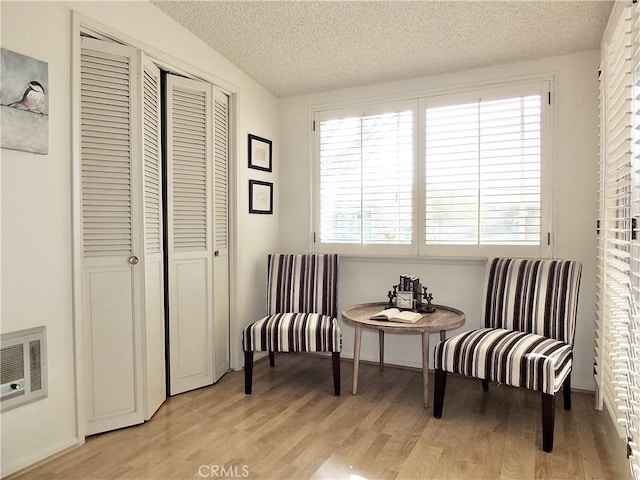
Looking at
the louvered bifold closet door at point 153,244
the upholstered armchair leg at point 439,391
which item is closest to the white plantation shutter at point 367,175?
the upholstered armchair leg at point 439,391

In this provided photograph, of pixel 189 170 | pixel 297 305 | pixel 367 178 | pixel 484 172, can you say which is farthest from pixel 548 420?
pixel 189 170

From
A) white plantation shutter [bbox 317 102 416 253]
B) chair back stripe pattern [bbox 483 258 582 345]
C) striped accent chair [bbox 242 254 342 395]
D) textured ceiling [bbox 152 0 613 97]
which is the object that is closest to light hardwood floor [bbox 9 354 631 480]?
striped accent chair [bbox 242 254 342 395]

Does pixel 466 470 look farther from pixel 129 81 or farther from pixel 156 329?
pixel 129 81

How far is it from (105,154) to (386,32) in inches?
72.9

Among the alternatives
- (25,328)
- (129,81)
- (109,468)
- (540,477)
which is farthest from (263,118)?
(540,477)

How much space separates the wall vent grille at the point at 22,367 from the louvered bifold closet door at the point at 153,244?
567mm

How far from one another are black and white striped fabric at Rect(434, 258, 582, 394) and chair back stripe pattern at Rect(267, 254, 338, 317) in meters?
1.03

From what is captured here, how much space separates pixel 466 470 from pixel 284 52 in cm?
282

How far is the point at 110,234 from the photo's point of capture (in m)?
2.47

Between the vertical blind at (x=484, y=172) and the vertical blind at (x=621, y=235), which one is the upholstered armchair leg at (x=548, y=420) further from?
the vertical blind at (x=484, y=172)

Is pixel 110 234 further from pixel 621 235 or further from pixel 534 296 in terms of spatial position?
pixel 621 235

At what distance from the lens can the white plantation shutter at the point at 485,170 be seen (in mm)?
3143

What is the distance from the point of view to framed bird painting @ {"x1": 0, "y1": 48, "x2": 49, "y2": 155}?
1.96 m

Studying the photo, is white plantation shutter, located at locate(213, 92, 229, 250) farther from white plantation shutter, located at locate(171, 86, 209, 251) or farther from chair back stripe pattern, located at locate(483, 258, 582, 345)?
chair back stripe pattern, located at locate(483, 258, 582, 345)
